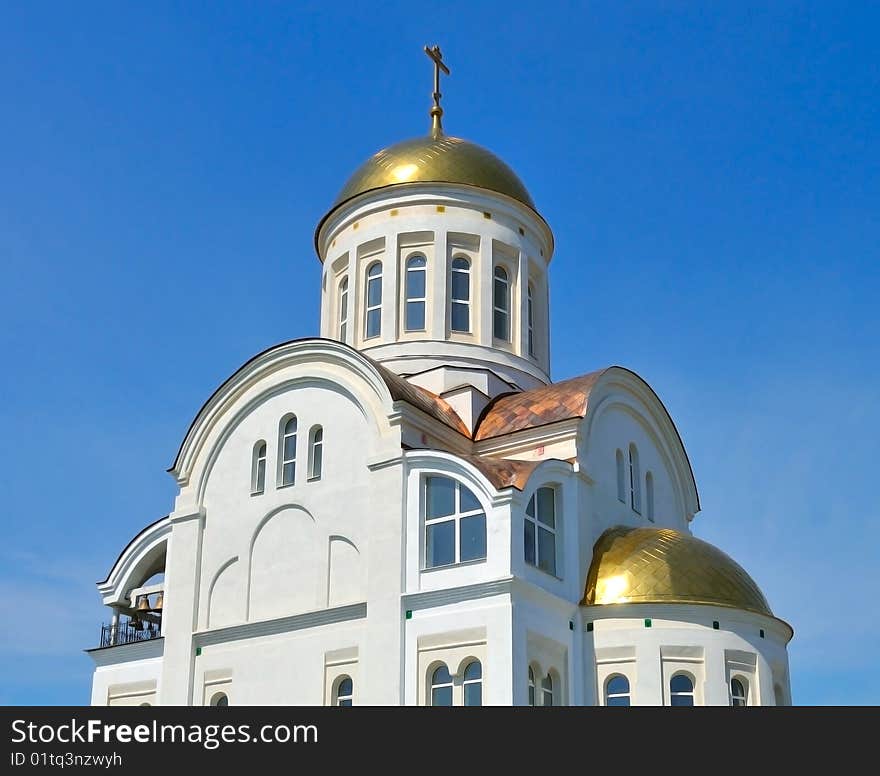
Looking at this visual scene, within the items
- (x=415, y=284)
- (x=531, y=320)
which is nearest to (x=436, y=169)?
(x=415, y=284)

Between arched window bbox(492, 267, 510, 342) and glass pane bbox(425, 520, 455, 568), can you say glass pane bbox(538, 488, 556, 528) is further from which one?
arched window bbox(492, 267, 510, 342)

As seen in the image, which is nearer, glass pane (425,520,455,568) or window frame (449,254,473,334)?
glass pane (425,520,455,568)

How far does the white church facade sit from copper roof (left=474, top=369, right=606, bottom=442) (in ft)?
0.18

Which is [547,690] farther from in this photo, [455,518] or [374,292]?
[374,292]

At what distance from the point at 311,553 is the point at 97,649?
526 cm

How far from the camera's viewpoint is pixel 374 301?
86.5 ft

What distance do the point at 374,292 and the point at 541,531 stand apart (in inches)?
292

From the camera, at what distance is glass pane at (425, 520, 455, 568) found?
2020 centimetres

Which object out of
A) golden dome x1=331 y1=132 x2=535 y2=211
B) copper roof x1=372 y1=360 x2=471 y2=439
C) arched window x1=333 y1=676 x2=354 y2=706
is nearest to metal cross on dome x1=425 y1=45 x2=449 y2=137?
golden dome x1=331 y1=132 x2=535 y2=211

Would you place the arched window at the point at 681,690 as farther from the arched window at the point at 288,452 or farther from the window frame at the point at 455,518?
the arched window at the point at 288,452

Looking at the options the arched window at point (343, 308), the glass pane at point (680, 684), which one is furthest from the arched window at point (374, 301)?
the glass pane at point (680, 684)

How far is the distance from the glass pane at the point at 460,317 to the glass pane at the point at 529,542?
20.1ft
